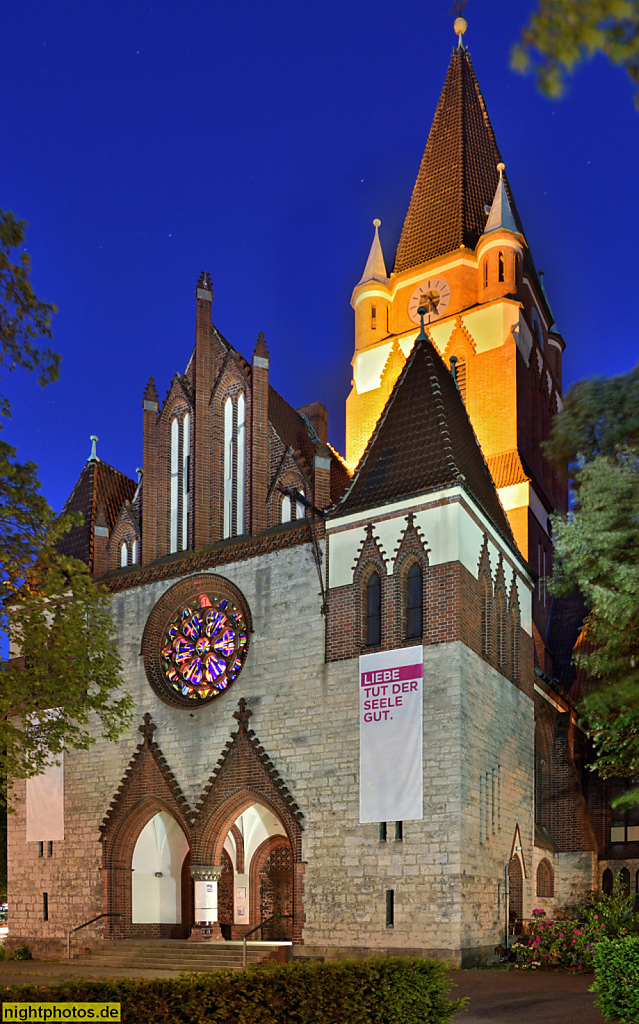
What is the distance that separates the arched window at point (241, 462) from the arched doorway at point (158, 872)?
294 inches

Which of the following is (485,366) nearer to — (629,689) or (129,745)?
(129,745)

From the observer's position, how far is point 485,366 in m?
36.5

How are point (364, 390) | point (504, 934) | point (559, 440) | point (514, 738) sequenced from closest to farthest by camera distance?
point (559, 440), point (504, 934), point (514, 738), point (364, 390)

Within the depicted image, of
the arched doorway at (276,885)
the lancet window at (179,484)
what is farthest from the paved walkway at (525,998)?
the lancet window at (179,484)

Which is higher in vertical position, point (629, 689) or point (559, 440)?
point (559, 440)

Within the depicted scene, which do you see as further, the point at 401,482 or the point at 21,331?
the point at 401,482

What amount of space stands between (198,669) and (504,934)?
9.26 m

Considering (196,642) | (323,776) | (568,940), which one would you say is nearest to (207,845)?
(323,776)

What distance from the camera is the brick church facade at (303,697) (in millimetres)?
21281

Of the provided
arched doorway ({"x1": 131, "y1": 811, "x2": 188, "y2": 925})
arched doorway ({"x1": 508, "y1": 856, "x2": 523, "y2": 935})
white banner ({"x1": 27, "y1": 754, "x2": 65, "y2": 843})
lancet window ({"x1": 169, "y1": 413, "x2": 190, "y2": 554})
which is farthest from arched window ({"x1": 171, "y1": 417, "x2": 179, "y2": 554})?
arched doorway ({"x1": 508, "y1": 856, "x2": 523, "y2": 935})

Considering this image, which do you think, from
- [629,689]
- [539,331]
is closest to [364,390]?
[539,331]

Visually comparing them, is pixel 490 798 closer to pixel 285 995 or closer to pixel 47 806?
pixel 47 806

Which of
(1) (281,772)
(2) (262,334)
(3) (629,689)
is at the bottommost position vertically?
(1) (281,772)

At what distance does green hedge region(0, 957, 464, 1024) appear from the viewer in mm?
10141
